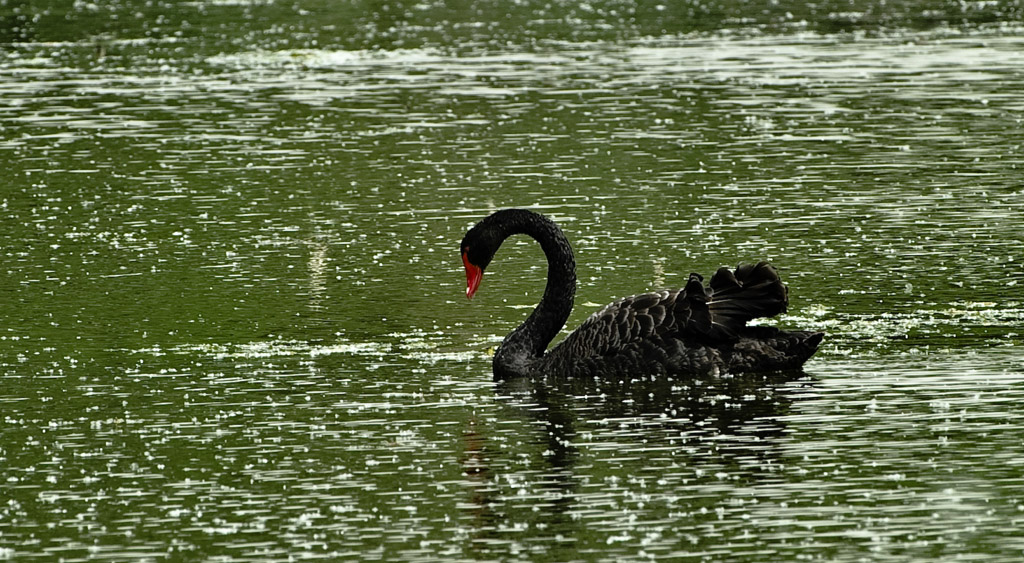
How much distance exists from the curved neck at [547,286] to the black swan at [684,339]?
0.03 m

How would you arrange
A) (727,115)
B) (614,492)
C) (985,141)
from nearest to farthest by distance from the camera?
(614,492), (985,141), (727,115)

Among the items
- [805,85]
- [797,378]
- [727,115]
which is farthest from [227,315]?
[805,85]

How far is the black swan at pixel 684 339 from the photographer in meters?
11.1

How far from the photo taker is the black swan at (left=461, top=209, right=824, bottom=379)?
11109 mm

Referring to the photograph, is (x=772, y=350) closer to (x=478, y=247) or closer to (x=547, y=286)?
(x=547, y=286)

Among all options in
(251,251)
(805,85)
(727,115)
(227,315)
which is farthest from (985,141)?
(227,315)

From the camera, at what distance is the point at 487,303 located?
13.7 m

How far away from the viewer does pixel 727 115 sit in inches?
931

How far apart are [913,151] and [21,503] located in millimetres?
13449

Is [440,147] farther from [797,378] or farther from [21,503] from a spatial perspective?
[21,503]

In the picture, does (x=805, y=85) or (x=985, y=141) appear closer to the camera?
(x=985, y=141)

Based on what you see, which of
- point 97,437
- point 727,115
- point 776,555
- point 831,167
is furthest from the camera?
point 727,115

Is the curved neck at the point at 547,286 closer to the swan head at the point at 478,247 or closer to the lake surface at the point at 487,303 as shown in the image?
the swan head at the point at 478,247

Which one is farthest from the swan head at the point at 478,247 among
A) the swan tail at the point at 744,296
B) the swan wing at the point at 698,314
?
the swan tail at the point at 744,296
